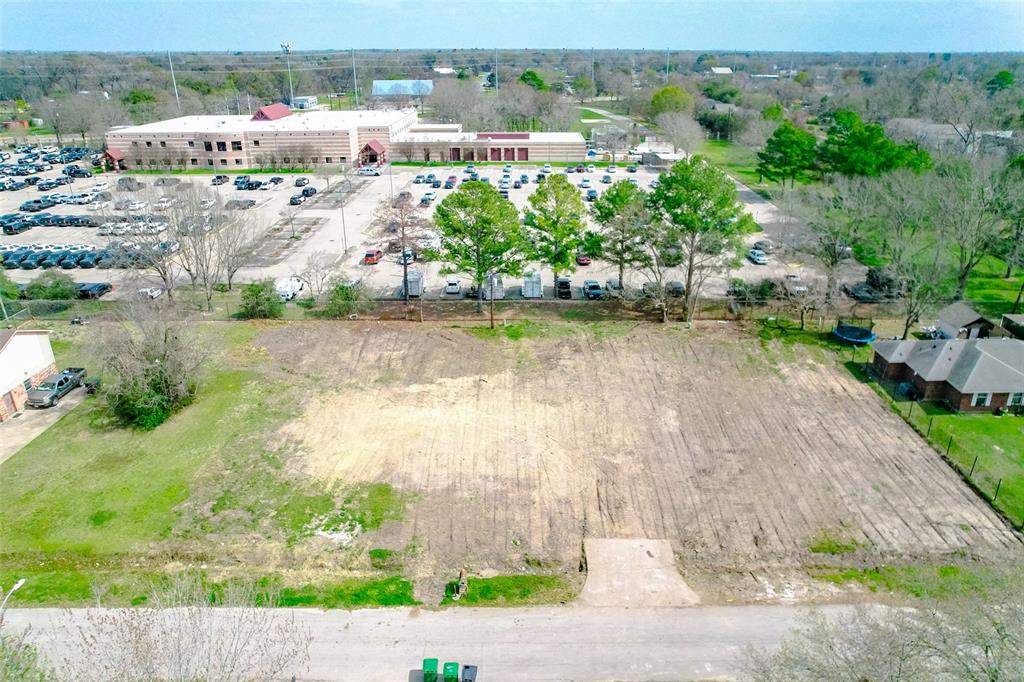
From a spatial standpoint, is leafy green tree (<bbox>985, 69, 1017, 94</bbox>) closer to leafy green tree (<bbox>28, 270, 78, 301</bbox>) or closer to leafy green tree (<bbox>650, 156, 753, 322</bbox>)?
leafy green tree (<bbox>650, 156, 753, 322</bbox>)

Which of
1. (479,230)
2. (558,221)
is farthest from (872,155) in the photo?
(479,230)

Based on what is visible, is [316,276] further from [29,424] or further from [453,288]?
[29,424]

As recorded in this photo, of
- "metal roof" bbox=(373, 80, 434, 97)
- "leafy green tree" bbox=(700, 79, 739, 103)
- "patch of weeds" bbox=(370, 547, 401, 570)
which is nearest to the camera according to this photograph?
"patch of weeds" bbox=(370, 547, 401, 570)

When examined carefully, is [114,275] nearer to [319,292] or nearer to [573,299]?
[319,292]

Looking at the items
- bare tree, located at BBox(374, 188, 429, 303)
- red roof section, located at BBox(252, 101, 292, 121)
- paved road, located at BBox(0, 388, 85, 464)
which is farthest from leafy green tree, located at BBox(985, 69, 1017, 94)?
paved road, located at BBox(0, 388, 85, 464)

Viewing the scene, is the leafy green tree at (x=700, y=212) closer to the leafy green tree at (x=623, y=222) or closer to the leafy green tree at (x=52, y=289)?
the leafy green tree at (x=623, y=222)

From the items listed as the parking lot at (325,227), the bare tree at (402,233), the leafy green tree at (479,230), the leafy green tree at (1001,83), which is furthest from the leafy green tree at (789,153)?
the leafy green tree at (1001,83)

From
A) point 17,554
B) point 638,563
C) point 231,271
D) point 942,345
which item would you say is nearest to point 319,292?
point 231,271
